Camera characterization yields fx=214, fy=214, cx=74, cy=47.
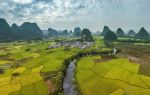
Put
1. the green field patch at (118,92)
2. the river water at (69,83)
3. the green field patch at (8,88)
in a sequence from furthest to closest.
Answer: the green field patch at (8,88) → the river water at (69,83) → the green field patch at (118,92)

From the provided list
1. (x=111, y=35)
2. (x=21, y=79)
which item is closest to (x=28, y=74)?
(x=21, y=79)

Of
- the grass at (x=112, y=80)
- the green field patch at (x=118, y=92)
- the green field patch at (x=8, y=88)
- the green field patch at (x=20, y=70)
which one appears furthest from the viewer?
the green field patch at (x=20, y=70)

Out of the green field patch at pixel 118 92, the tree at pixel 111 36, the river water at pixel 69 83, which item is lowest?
the green field patch at pixel 118 92

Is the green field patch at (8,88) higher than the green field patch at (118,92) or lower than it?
higher

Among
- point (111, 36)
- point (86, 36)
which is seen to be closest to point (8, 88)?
point (111, 36)

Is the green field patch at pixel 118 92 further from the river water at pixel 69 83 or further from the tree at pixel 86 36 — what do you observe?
the tree at pixel 86 36

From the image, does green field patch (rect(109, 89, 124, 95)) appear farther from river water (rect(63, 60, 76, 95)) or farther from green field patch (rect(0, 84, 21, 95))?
green field patch (rect(0, 84, 21, 95))

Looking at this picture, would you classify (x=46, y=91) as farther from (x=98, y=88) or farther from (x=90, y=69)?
Result: (x=90, y=69)

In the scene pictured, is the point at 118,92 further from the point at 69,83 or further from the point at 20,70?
the point at 20,70

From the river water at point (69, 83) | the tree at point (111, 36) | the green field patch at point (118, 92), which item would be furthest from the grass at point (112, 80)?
the tree at point (111, 36)
